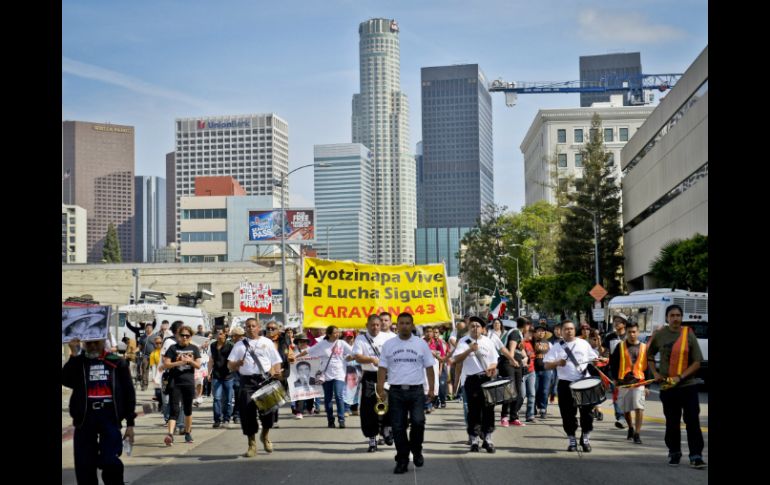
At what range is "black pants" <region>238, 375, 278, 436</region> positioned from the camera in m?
12.8

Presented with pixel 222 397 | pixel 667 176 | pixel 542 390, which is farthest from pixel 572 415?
pixel 667 176

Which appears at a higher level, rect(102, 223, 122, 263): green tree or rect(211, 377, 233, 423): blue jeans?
rect(102, 223, 122, 263): green tree

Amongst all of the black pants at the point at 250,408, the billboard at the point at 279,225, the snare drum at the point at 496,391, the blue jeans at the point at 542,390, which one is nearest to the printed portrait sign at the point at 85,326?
the black pants at the point at 250,408

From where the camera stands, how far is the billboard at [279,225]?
91.8 metres

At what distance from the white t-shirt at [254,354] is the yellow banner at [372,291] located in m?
4.56

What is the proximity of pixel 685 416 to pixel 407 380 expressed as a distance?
10.9 ft

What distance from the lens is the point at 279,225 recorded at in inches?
3600

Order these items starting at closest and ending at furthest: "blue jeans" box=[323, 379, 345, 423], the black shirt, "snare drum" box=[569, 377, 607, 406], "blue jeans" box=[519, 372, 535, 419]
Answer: "snare drum" box=[569, 377, 607, 406], the black shirt, "blue jeans" box=[323, 379, 345, 423], "blue jeans" box=[519, 372, 535, 419]

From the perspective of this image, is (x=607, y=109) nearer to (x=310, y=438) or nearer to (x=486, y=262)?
(x=486, y=262)

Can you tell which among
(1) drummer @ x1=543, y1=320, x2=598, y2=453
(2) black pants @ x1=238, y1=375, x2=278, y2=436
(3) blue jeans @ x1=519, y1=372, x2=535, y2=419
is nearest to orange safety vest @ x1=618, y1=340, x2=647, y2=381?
(1) drummer @ x1=543, y1=320, x2=598, y2=453

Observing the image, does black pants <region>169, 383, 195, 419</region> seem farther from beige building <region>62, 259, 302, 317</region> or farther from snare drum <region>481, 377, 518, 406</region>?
beige building <region>62, 259, 302, 317</region>

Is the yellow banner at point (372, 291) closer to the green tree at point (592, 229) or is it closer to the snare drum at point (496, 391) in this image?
the snare drum at point (496, 391)

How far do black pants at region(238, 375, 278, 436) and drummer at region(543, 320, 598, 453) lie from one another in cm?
402
